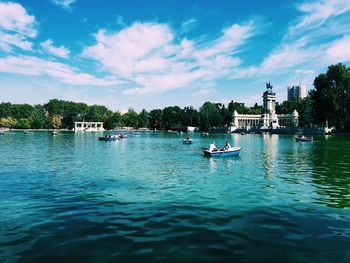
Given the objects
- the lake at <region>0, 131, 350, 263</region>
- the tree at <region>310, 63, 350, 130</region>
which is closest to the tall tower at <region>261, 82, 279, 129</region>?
the tree at <region>310, 63, 350, 130</region>

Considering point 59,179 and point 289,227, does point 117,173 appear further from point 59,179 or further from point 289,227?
point 289,227

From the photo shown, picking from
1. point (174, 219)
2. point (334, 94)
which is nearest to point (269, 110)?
point (334, 94)

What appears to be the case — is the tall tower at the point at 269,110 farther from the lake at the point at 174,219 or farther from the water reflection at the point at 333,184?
the lake at the point at 174,219

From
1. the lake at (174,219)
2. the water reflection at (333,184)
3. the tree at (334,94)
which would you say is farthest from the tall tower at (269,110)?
the lake at (174,219)

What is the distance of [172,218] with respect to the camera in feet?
50.3

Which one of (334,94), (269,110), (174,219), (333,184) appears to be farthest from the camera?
(269,110)

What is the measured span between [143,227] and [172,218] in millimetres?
1762

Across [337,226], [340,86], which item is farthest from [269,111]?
[337,226]

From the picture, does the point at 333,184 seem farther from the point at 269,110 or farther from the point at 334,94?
the point at 269,110

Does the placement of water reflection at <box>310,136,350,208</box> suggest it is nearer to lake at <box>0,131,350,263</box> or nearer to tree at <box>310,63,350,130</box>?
lake at <box>0,131,350,263</box>

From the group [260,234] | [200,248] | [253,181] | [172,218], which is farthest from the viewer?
[253,181]

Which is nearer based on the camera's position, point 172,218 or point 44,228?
point 44,228

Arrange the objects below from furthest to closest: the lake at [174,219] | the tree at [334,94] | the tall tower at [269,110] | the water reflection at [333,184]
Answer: the tall tower at [269,110], the tree at [334,94], the water reflection at [333,184], the lake at [174,219]

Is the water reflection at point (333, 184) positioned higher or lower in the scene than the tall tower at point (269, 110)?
lower
